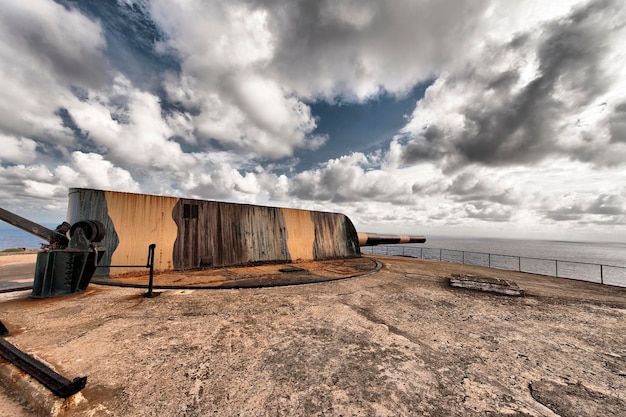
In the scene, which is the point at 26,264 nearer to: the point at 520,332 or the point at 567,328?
the point at 520,332

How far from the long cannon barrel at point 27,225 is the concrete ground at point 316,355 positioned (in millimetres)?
1387

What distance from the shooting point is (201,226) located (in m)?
9.62

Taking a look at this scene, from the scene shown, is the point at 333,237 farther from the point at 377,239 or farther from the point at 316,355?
the point at 316,355

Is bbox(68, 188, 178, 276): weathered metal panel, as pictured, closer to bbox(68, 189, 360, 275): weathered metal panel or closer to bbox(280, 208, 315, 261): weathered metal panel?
bbox(68, 189, 360, 275): weathered metal panel

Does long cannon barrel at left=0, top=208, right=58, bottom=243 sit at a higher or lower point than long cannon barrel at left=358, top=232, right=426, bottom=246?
higher

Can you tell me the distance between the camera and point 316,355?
3445 mm

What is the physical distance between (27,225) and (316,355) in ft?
22.0

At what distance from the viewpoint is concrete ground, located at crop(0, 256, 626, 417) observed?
2561 mm

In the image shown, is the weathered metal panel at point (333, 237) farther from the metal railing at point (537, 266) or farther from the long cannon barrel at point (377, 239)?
the metal railing at point (537, 266)

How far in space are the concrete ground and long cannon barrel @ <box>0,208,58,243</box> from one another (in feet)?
4.55

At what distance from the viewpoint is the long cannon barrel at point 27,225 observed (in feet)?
16.6

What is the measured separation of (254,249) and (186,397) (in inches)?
323

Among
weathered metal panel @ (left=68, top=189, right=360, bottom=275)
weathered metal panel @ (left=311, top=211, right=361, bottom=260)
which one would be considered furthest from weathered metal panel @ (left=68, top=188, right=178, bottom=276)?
weathered metal panel @ (left=311, top=211, right=361, bottom=260)

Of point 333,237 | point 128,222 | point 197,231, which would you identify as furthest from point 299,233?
point 128,222
